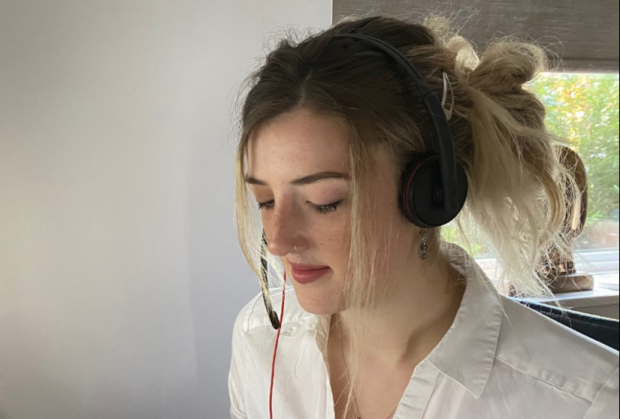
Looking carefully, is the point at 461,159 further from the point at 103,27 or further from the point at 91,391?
the point at 91,391

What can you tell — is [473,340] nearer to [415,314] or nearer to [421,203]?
[415,314]

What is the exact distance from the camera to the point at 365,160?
649 millimetres

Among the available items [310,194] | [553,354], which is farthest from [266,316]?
Answer: [553,354]

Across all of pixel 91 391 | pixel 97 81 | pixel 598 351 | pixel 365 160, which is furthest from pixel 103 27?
pixel 598 351

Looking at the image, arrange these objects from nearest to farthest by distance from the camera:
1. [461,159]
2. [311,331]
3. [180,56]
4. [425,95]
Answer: [425,95], [461,159], [311,331], [180,56]

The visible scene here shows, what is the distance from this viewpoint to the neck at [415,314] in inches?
30.1

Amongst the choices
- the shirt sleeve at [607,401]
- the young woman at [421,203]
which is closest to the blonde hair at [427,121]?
the young woman at [421,203]

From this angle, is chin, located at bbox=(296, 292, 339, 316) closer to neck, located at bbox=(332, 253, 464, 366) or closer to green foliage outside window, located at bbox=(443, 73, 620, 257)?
neck, located at bbox=(332, 253, 464, 366)

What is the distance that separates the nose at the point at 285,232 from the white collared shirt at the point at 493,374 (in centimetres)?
26

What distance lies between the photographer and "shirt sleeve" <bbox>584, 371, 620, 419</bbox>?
23.5 inches

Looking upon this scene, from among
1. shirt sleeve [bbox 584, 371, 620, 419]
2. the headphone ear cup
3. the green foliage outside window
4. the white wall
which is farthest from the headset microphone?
the white wall

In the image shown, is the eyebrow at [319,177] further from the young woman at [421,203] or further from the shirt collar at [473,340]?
the shirt collar at [473,340]

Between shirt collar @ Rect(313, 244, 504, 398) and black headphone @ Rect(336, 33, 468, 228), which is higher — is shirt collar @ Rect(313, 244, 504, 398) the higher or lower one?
the lower one

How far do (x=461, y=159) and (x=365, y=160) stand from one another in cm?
16
